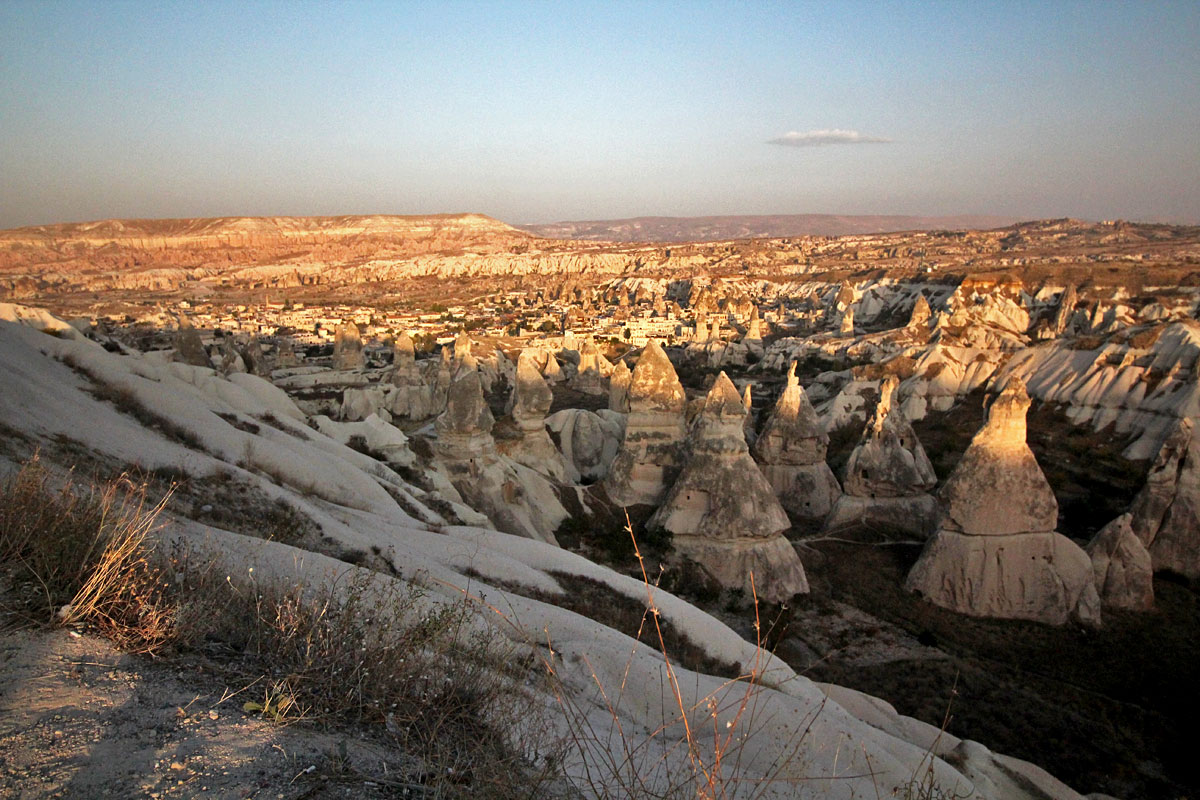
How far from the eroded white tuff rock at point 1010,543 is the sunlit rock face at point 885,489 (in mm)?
3098

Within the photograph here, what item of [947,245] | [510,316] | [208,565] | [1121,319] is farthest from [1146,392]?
[947,245]

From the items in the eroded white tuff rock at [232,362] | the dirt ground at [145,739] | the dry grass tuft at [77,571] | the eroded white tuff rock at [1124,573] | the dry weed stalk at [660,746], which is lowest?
the eroded white tuff rock at [1124,573]

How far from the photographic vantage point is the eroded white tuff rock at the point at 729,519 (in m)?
12.0

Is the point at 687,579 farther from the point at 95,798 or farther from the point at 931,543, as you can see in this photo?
the point at 95,798

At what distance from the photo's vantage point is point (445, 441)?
13.5 metres

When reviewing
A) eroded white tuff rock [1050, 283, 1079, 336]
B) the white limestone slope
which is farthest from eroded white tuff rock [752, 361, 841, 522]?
eroded white tuff rock [1050, 283, 1079, 336]

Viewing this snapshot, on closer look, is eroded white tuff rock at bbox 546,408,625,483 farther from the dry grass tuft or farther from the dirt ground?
the dirt ground

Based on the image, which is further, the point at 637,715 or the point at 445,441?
the point at 445,441

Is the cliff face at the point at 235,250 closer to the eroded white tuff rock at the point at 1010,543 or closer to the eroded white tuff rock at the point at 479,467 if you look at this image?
the eroded white tuff rock at the point at 479,467

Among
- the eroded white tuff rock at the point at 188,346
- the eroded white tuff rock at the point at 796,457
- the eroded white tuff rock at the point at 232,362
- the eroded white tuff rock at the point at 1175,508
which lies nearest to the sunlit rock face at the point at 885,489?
the eroded white tuff rock at the point at 796,457

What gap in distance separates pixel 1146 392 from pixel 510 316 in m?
48.3

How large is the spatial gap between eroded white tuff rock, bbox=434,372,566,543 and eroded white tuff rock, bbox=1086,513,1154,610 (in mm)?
9043

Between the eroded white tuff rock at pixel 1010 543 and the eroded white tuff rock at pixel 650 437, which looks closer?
the eroded white tuff rock at pixel 1010 543

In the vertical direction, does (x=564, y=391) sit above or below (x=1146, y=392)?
below
